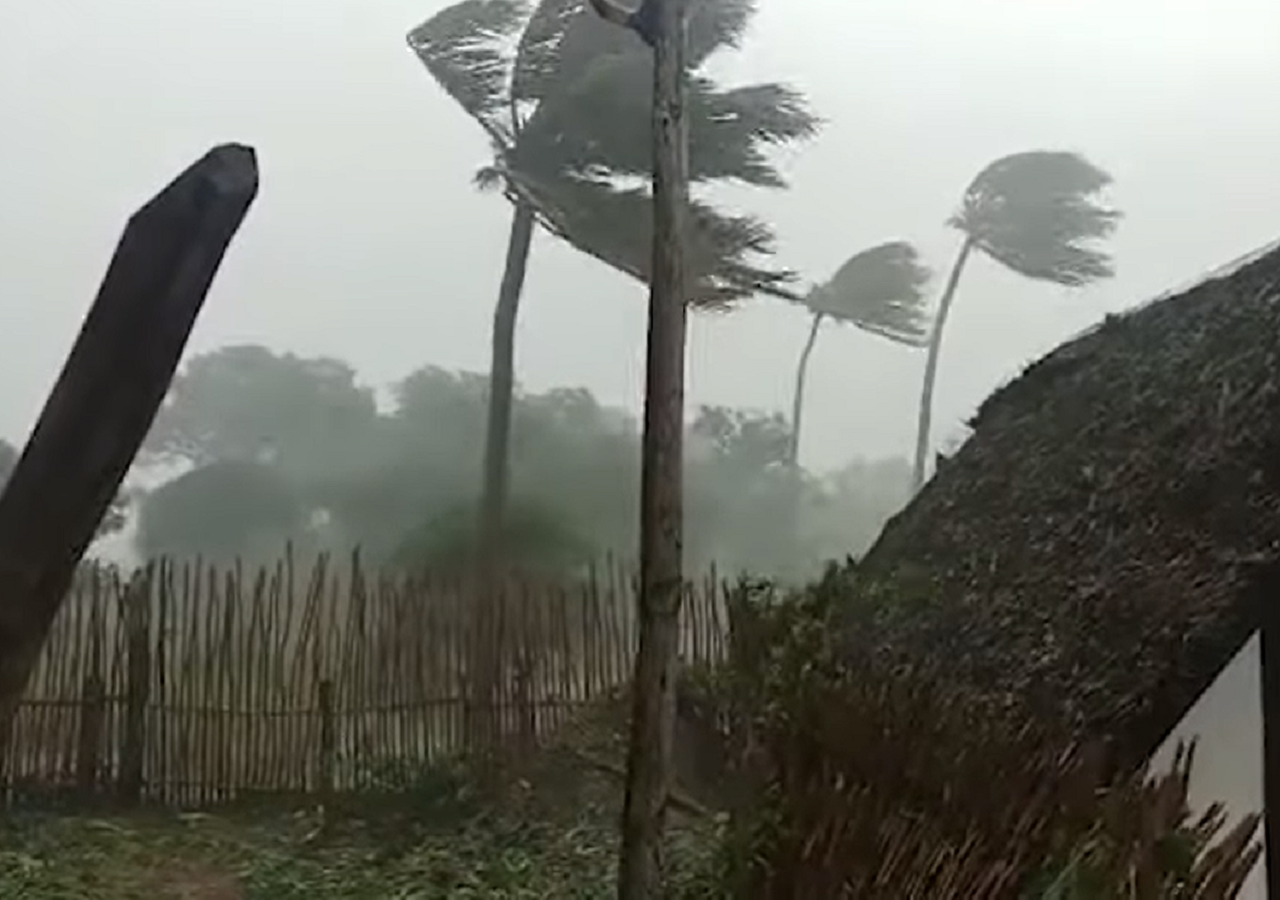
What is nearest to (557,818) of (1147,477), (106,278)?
(1147,477)

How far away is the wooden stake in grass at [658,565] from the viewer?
201 cm

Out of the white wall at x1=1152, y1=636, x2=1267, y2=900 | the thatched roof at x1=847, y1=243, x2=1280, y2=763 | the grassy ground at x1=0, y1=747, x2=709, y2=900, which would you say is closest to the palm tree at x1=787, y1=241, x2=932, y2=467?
the thatched roof at x1=847, y1=243, x2=1280, y2=763

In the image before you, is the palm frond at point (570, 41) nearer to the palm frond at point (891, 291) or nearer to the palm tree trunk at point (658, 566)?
the palm frond at point (891, 291)

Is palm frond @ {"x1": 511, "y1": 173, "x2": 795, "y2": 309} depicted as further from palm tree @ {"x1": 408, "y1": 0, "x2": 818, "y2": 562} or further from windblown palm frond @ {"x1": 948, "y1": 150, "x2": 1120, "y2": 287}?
windblown palm frond @ {"x1": 948, "y1": 150, "x2": 1120, "y2": 287}

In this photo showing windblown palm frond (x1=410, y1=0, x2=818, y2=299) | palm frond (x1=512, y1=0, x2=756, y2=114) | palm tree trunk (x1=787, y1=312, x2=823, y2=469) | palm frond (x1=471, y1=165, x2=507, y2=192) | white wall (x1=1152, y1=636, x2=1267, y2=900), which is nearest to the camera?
white wall (x1=1152, y1=636, x2=1267, y2=900)

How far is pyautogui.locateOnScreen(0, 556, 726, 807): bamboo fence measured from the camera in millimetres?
3896

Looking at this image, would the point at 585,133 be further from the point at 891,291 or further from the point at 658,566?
the point at 658,566

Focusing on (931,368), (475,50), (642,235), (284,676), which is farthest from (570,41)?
(284,676)

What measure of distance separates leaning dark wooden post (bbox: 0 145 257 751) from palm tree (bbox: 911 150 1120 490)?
13.7 ft

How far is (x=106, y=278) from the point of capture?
30.0 inches

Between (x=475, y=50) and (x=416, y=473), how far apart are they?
1.14m

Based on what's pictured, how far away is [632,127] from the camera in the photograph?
12.5ft

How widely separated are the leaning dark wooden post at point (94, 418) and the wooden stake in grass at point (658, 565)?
1269 mm

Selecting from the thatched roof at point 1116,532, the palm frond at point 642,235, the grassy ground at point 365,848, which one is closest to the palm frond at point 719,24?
the palm frond at point 642,235
